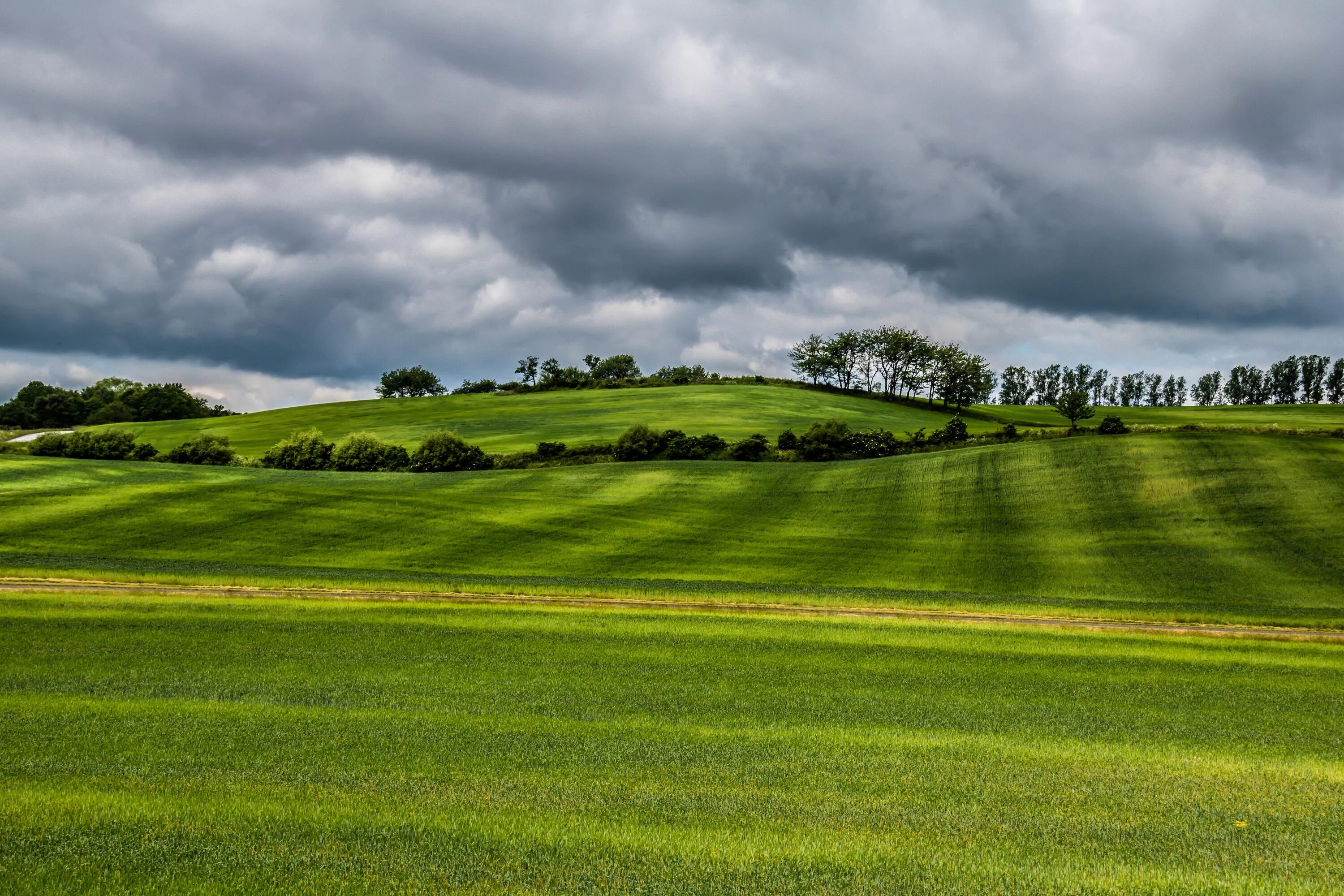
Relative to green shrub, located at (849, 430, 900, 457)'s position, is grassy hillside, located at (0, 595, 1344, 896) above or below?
below

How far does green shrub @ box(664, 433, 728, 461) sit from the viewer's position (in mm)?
79938

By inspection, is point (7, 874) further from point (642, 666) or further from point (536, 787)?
point (642, 666)

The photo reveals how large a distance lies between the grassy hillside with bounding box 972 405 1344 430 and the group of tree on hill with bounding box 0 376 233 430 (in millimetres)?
148247

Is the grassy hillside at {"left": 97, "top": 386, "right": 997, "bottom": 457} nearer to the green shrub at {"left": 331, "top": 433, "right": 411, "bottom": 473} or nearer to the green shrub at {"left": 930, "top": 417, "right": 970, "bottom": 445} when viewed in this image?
the green shrub at {"left": 331, "top": 433, "right": 411, "bottom": 473}

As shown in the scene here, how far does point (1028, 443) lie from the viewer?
228 ft

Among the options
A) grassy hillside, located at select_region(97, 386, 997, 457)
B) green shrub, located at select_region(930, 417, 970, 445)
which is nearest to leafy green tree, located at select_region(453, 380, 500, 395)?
grassy hillside, located at select_region(97, 386, 997, 457)

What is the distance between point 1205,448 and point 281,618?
6307 centimetres

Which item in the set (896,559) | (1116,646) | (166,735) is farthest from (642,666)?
(896,559)

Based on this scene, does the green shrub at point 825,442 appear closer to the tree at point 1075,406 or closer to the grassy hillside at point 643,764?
the tree at point 1075,406

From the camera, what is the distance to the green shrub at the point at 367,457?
7475 centimetres

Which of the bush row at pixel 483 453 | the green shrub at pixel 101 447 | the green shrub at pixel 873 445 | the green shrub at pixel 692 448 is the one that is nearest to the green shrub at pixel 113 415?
the bush row at pixel 483 453

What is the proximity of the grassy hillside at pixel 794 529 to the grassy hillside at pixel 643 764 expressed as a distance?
29.2 ft

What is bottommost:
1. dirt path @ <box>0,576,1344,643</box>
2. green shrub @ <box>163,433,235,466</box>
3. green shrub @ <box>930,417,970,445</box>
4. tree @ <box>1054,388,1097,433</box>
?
dirt path @ <box>0,576,1344,643</box>

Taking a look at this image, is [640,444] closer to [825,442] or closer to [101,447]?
[825,442]
